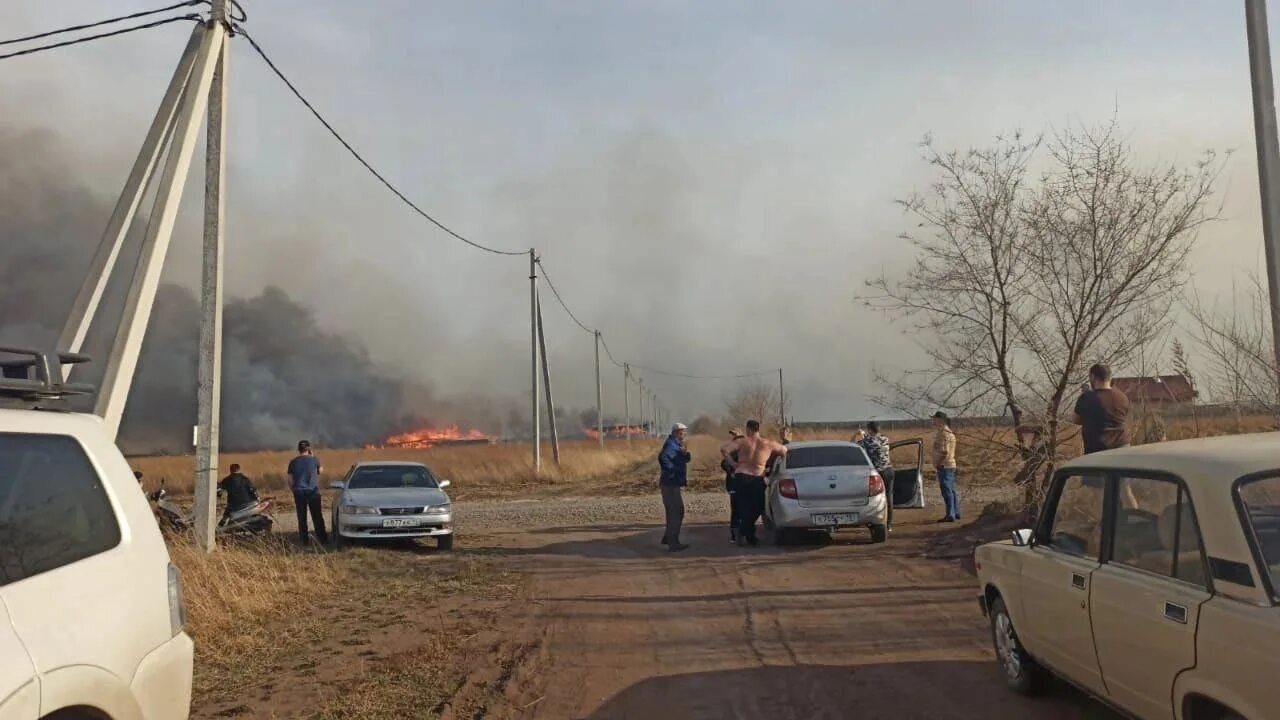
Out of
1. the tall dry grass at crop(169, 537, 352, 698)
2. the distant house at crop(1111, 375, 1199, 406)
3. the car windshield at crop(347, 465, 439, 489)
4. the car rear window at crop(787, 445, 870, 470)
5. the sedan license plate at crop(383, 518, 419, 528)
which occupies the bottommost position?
the tall dry grass at crop(169, 537, 352, 698)

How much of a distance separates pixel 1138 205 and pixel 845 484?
192 inches

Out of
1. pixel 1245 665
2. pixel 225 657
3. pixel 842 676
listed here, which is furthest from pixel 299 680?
pixel 1245 665

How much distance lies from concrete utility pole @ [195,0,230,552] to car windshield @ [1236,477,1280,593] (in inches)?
447

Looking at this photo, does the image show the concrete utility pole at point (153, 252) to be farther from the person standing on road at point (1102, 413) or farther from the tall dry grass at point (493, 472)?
the tall dry grass at point (493, 472)

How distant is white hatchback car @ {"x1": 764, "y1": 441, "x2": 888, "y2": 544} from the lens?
43.4 ft

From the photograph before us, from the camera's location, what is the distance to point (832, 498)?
43.7 feet

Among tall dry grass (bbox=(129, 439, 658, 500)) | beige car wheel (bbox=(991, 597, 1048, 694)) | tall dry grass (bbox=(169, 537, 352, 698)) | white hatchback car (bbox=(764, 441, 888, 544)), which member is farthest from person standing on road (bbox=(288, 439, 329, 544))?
tall dry grass (bbox=(129, 439, 658, 500))

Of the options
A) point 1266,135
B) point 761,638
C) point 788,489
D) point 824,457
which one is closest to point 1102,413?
point 1266,135

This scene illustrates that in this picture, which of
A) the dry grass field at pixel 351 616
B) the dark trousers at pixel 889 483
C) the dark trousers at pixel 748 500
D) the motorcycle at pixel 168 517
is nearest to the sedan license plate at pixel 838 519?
the dark trousers at pixel 748 500

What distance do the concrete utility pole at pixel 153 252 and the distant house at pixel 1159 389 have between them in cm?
1087

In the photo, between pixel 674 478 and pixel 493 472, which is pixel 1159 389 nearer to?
pixel 674 478

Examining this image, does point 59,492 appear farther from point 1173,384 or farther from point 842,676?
point 1173,384

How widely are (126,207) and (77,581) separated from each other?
31.6 feet

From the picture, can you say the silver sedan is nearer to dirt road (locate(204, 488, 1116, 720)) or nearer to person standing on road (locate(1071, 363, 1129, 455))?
dirt road (locate(204, 488, 1116, 720))
